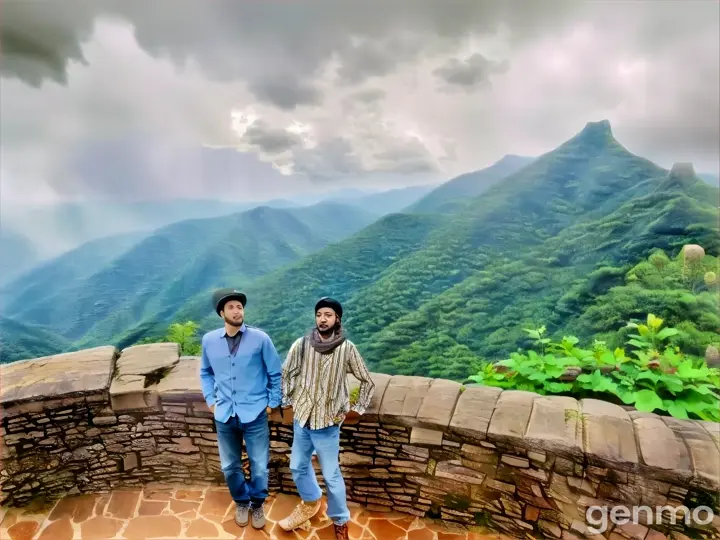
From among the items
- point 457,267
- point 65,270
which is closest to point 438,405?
point 457,267

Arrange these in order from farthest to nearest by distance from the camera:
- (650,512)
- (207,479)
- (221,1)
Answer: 1. (221,1)
2. (207,479)
3. (650,512)

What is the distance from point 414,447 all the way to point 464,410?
0.40 metres

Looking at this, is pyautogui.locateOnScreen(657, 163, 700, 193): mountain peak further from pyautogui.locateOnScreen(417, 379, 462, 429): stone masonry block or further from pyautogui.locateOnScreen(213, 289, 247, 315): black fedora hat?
pyautogui.locateOnScreen(213, 289, 247, 315): black fedora hat

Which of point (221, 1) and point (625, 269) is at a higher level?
point (221, 1)

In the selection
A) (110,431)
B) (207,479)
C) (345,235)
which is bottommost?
(207,479)

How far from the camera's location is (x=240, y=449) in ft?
7.80

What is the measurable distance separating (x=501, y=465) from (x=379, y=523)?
96cm

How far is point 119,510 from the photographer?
8.82 ft

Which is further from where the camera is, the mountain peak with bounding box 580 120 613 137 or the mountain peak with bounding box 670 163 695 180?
the mountain peak with bounding box 580 120 613 137

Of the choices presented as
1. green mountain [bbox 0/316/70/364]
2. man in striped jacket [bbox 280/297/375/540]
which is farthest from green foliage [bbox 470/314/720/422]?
green mountain [bbox 0/316/70/364]

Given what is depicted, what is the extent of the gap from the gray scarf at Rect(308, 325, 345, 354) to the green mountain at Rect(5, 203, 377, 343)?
6671mm

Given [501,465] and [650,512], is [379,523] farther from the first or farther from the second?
[650,512]

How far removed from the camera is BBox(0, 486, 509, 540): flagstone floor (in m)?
2.50

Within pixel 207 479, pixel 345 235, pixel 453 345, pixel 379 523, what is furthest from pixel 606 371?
pixel 345 235
